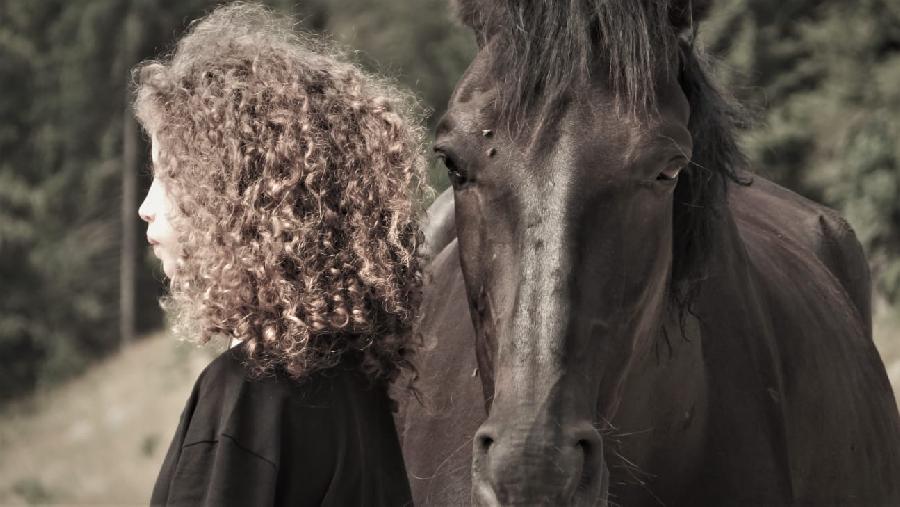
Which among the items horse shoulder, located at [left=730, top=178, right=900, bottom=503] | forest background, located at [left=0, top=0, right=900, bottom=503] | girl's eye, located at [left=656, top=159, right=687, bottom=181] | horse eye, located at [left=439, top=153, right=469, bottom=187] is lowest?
horse shoulder, located at [left=730, top=178, right=900, bottom=503]

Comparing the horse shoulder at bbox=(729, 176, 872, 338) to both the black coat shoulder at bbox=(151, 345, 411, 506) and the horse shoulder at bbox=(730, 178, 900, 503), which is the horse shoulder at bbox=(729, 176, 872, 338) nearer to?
the horse shoulder at bbox=(730, 178, 900, 503)

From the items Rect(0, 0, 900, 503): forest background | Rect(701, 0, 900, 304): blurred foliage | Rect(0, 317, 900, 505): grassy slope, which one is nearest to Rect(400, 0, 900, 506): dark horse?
Rect(0, 317, 900, 505): grassy slope

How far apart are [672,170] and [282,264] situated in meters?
0.93

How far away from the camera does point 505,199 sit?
280 centimetres

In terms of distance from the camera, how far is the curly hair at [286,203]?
8.36 ft

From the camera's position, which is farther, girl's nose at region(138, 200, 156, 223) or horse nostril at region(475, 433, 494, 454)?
girl's nose at region(138, 200, 156, 223)

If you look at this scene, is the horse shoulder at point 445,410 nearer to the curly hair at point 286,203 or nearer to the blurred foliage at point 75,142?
the curly hair at point 286,203

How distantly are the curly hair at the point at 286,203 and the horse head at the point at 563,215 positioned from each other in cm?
20

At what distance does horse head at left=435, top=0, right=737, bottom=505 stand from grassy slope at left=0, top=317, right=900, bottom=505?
962cm

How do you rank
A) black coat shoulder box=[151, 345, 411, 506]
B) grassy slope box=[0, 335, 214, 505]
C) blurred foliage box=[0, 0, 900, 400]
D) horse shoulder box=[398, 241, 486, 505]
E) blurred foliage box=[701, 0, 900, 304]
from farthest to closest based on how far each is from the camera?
1. blurred foliage box=[0, 0, 900, 400]
2. grassy slope box=[0, 335, 214, 505]
3. blurred foliage box=[701, 0, 900, 304]
4. horse shoulder box=[398, 241, 486, 505]
5. black coat shoulder box=[151, 345, 411, 506]

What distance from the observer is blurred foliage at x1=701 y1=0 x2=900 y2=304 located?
1322cm

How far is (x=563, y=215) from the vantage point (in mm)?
2717

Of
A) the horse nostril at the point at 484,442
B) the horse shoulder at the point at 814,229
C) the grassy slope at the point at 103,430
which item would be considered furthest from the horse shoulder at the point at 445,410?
the grassy slope at the point at 103,430

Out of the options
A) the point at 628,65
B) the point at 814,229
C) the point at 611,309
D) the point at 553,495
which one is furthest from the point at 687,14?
the point at 814,229
